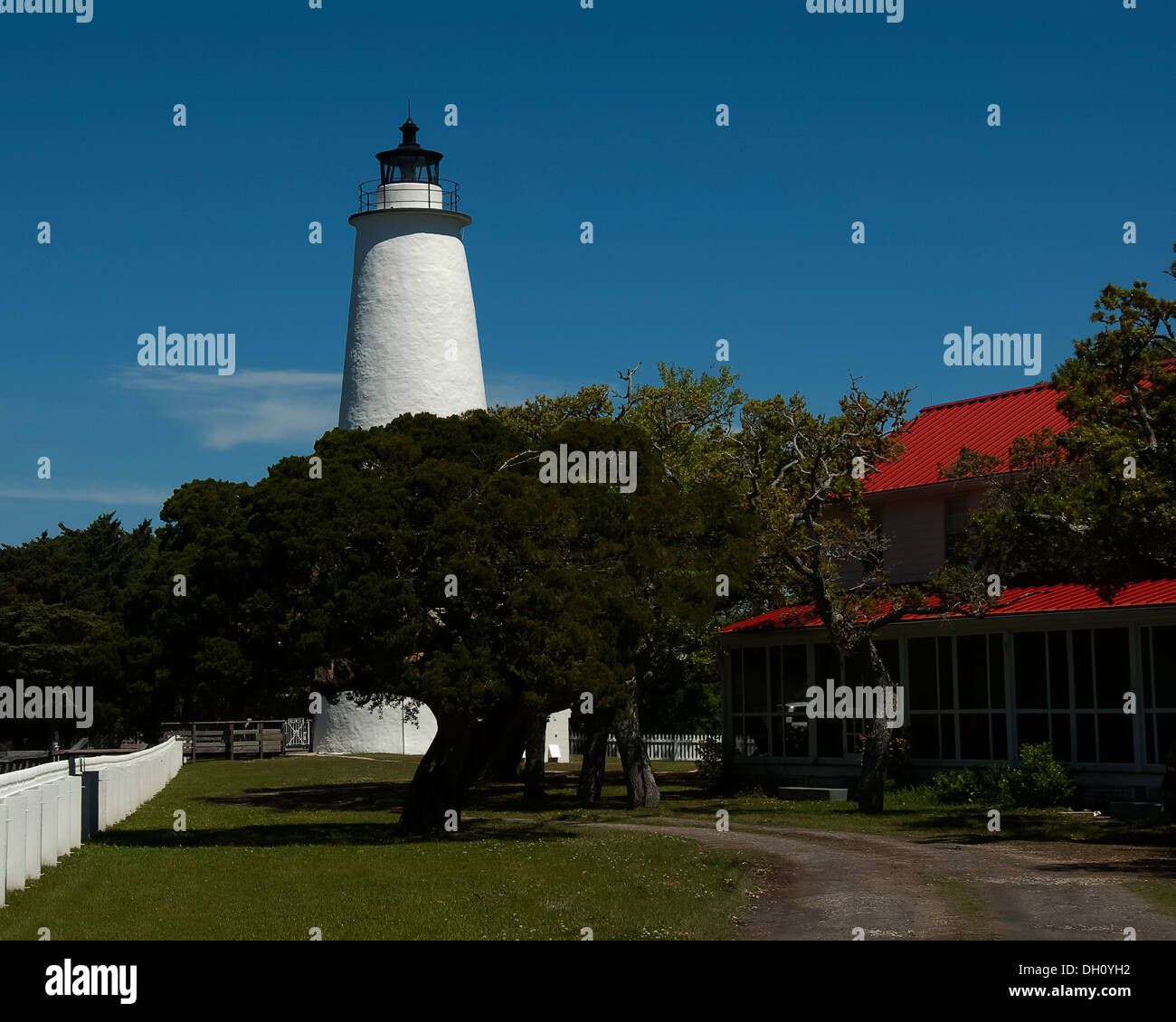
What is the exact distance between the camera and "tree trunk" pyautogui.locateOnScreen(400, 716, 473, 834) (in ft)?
80.3

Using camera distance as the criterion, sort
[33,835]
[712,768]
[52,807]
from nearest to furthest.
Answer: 1. [33,835]
2. [52,807]
3. [712,768]

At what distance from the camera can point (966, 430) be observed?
3697 cm

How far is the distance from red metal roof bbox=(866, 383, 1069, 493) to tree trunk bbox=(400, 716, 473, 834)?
14.0 metres

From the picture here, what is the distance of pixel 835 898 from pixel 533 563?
7946 mm

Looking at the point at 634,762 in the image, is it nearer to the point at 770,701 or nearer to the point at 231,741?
the point at 770,701

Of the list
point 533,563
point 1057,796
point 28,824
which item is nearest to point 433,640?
point 533,563

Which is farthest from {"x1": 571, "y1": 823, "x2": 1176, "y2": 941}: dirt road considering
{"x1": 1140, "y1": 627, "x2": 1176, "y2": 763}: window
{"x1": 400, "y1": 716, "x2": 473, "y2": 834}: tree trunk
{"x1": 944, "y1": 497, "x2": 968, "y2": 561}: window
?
{"x1": 944, "y1": 497, "x2": 968, "y2": 561}: window

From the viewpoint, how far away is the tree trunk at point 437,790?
24469 millimetres

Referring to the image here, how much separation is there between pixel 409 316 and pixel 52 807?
2897 cm

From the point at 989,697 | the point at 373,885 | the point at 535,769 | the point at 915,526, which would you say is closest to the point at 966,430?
the point at 915,526

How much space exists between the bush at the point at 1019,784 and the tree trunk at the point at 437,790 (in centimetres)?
1000

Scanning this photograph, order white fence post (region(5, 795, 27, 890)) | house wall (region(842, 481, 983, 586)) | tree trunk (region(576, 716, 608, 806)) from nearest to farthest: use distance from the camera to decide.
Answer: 1. white fence post (region(5, 795, 27, 890))
2. tree trunk (region(576, 716, 608, 806))
3. house wall (region(842, 481, 983, 586))

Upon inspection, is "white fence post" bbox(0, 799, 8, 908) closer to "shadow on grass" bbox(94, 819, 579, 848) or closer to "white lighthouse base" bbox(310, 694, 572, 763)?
"shadow on grass" bbox(94, 819, 579, 848)

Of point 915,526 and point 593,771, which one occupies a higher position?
point 915,526
